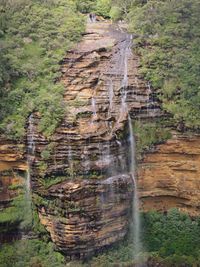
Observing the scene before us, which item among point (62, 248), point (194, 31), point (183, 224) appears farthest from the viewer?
point (194, 31)

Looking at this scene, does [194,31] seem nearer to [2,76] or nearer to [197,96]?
[197,96]

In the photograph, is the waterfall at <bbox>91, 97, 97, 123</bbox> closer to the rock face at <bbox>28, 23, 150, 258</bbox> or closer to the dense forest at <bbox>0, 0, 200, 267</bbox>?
the rock face at <bbox>28, 23, 150, 258</bbox>

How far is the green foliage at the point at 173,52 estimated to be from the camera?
17.1 meters

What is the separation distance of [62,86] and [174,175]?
5.03 meters

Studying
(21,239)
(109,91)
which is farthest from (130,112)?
(21,239)

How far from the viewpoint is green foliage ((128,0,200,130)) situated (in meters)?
17.1

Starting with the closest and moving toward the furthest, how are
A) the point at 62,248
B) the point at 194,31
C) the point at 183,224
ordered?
the point at 62,248, the point at 183,224, the point at 194,31

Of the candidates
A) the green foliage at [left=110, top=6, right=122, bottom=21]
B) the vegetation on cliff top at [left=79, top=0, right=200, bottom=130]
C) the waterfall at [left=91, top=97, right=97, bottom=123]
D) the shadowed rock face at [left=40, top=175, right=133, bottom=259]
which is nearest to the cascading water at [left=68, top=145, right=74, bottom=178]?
the shadowed rock face at [left=40, top=175, right=133, bottom=259]

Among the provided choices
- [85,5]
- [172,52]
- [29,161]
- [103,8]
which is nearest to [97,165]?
[29,161]

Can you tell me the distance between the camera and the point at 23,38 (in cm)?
1920

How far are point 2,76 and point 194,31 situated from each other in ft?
24.9

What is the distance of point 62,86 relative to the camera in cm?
1719

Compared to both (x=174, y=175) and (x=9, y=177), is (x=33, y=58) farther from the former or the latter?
(x=174, y=175)

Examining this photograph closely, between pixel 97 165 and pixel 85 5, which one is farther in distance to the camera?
pixel 85 5
